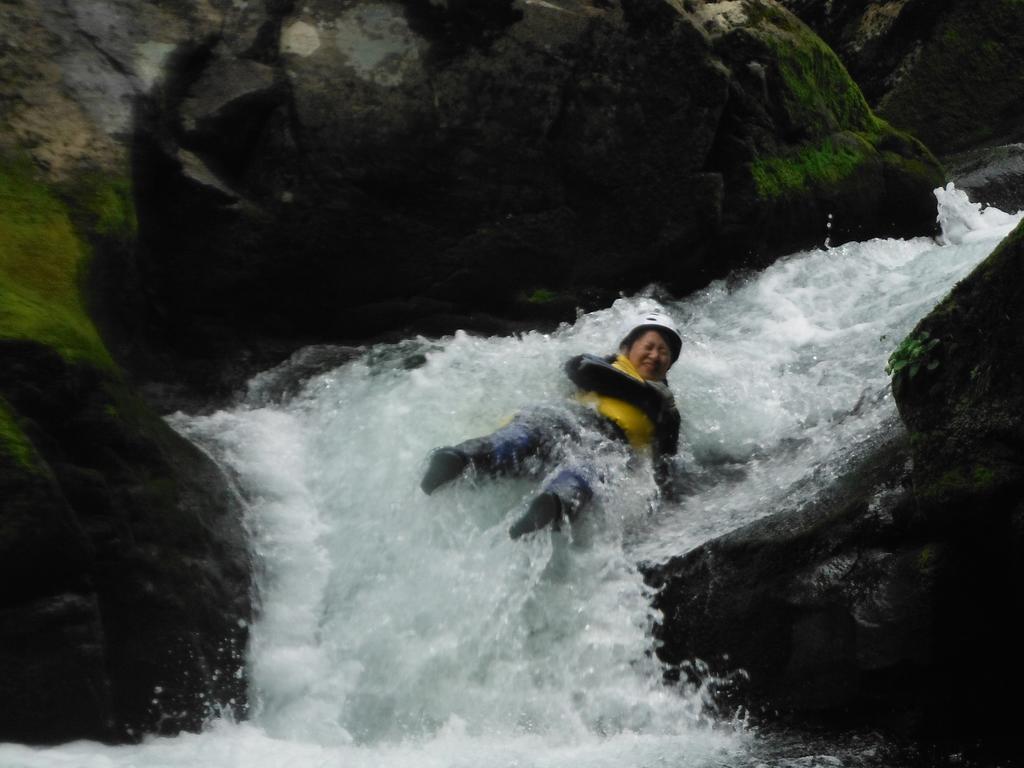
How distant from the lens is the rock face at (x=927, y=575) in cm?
404

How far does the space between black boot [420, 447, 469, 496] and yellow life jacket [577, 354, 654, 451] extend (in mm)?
1273

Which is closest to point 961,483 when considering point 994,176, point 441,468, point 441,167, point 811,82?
point 441,468

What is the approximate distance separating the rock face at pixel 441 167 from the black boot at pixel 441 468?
2.51 m

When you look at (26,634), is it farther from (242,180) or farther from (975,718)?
(242,180)

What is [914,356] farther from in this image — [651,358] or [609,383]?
[651,358]

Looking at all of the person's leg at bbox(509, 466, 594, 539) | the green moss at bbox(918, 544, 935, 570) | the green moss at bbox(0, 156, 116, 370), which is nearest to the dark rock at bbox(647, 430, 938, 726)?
the green moss at bbox(918, 544, 935, 570)

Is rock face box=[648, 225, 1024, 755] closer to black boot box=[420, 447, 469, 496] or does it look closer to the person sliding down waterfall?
the person sliding down waterfall

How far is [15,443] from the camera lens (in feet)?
13.9

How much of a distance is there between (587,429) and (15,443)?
10.6 feet

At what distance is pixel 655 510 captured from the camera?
599 centimetres

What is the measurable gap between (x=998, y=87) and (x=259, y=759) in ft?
44.6

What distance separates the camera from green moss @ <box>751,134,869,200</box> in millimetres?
9312

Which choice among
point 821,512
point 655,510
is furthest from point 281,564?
point 821,512

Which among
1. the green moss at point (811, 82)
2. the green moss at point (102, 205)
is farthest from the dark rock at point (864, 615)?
the green moss at point (811, 82)
